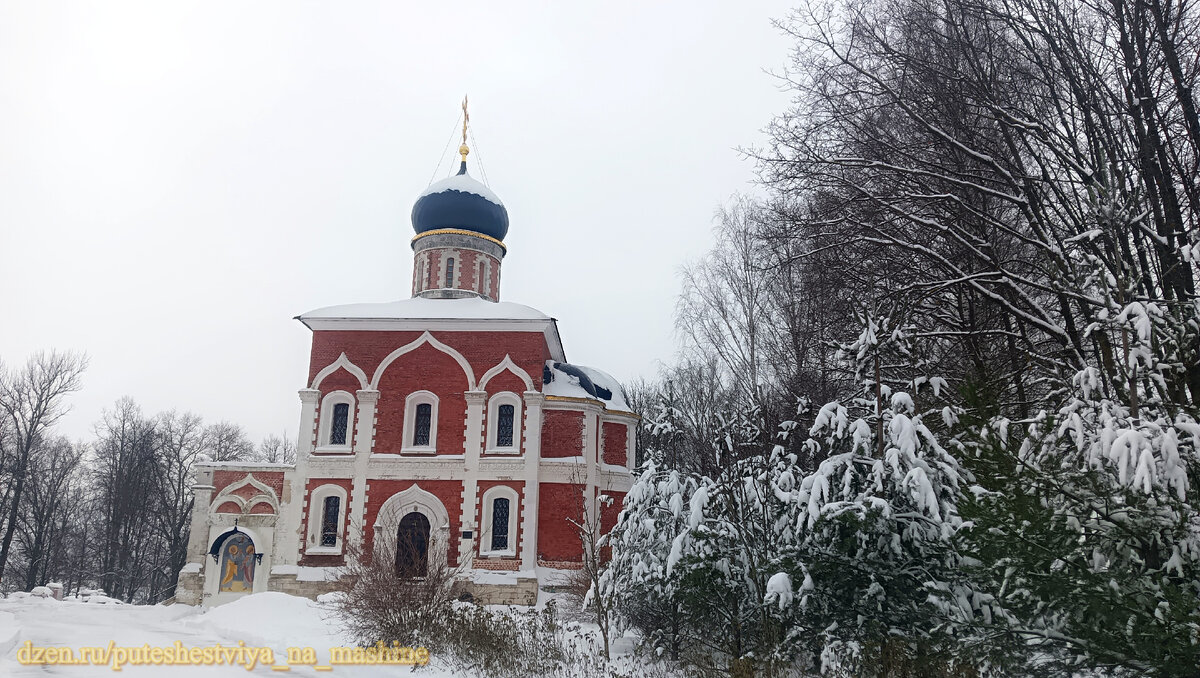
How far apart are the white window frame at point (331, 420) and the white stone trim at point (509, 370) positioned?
11.2ft

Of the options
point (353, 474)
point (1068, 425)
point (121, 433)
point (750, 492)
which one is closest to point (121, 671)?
point (750, 492)

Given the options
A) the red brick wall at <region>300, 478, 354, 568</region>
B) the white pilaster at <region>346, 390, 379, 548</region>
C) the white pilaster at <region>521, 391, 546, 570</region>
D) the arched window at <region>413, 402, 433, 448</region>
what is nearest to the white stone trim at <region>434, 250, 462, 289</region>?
the arched window at <region>413, 402, 433, 448</region>

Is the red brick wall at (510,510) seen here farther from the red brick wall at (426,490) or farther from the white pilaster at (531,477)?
the red brick wall at (426,490)

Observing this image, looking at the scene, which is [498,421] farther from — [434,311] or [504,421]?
[434,311]

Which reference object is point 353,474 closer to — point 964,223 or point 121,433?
point 964,223

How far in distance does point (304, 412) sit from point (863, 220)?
636 inches

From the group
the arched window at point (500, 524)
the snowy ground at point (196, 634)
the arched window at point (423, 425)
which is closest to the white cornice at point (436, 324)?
the arched window at point (423, 425)

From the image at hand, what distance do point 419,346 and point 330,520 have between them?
4831 millimetres

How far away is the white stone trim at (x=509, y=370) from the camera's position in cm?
2130

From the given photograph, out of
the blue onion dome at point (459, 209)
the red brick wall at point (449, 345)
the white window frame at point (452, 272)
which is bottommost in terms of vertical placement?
the red brick wall at point (449, 345)

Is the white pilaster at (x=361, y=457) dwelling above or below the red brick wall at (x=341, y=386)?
below

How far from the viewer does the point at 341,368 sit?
21.6m

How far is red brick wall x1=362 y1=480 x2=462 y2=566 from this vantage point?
804 inches

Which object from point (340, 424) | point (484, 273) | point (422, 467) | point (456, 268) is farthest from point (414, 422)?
point (484, 273)
